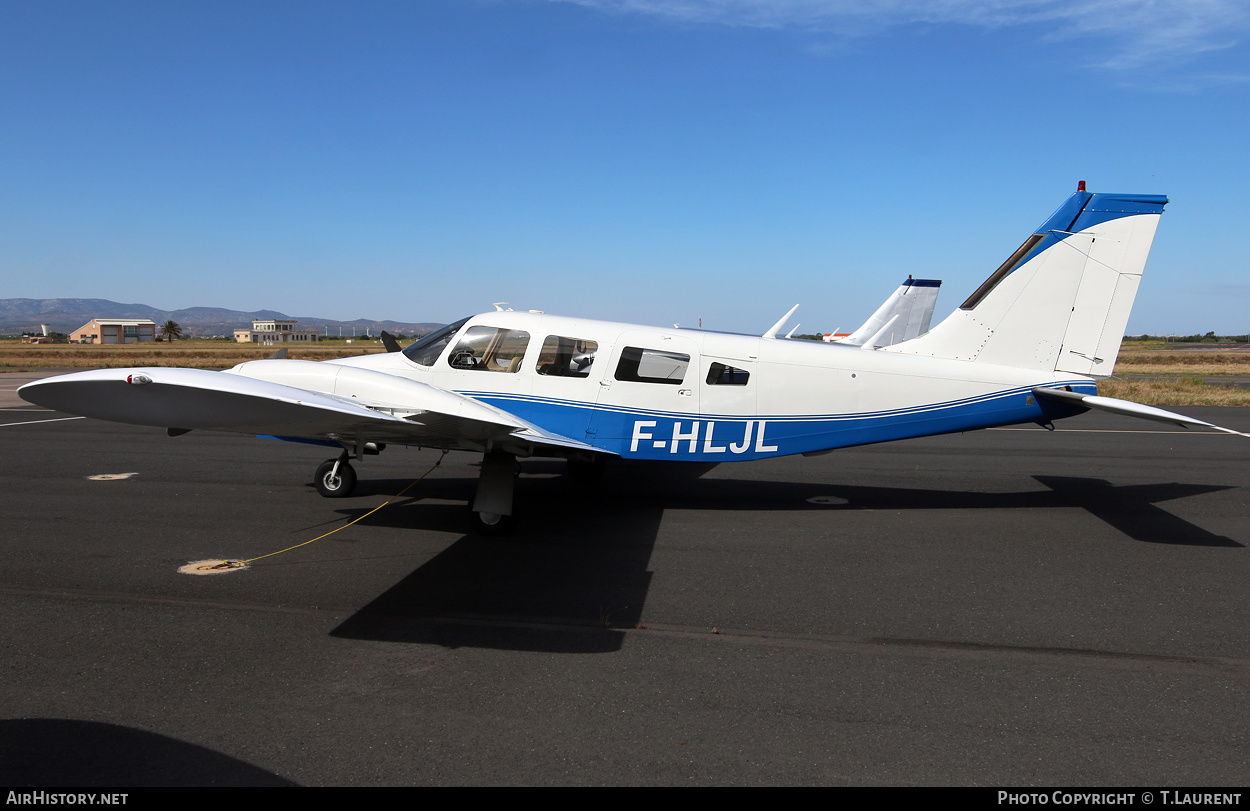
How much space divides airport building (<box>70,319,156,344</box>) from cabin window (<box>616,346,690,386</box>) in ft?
430

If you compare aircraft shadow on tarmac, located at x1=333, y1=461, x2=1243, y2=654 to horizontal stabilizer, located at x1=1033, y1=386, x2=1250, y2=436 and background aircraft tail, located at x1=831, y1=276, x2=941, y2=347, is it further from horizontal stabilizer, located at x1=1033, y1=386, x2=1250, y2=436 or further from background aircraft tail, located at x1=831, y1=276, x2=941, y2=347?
background aircraft tail, located at x1=831, y1=276, x2=941, y2=347

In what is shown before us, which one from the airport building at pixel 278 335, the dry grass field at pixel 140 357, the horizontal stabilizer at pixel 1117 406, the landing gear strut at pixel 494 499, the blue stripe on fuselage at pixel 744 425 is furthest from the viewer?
the airport building at pixel 278 335

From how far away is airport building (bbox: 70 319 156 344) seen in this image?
117m

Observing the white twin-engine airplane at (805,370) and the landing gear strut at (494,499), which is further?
the white twin-engine airplane at (805,370)

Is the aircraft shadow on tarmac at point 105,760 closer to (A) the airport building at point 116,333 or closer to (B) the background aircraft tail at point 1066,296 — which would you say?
(B) the background aircraft tail at point 1066,296

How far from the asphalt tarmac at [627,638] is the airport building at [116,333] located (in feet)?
428

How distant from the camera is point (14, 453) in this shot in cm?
1209

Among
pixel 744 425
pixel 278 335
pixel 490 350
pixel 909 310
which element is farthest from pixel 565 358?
pixel 278 335

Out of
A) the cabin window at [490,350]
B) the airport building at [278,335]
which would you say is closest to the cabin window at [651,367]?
the cabin window at [490,350]

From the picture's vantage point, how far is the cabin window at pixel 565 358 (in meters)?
8.55

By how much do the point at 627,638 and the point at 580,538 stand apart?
2598mm

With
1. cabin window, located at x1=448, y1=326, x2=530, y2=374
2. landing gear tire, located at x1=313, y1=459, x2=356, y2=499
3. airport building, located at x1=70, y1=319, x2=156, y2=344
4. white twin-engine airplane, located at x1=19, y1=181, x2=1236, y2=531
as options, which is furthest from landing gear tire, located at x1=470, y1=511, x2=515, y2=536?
airport building, located at x1=70, y1=319, x2=156, y2=344

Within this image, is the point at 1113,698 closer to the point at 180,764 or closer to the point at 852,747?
the point at 852,747

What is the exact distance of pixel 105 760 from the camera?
3580 mm
